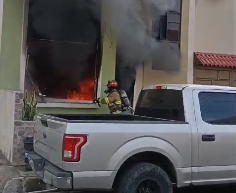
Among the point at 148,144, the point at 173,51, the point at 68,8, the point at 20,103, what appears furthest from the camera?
the point at 173,51

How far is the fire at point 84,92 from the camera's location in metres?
10.4

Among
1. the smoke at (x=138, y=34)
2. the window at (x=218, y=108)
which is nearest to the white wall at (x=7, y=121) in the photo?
the smoke at (x=138, y=34)

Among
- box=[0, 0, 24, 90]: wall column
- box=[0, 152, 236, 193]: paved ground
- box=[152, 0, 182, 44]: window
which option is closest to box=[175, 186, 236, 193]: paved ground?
box=[0, 152, 236, 193]: paved ground

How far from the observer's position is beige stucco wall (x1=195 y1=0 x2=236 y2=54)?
1206 cm

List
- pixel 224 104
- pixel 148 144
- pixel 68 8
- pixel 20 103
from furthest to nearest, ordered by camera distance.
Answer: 1. pixel 68 8
2. pixel 20 103
3. pixel 224 104
4. pixel 148 144

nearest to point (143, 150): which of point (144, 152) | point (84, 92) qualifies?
point (144, 152)

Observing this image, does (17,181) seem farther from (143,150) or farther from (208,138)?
(208,138)

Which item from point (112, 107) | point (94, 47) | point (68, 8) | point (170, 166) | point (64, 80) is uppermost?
point (68, 8)

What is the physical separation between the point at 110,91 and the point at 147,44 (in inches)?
84.4

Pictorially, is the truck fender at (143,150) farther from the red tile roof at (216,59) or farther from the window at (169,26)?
the red tile roof at (216,59)

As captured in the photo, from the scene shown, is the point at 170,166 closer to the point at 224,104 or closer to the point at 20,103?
the point at 224,104

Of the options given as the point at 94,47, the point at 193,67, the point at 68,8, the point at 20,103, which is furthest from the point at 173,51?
the point at 20,103

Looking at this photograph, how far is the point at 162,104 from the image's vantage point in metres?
6.04

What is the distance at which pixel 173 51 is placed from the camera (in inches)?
446
